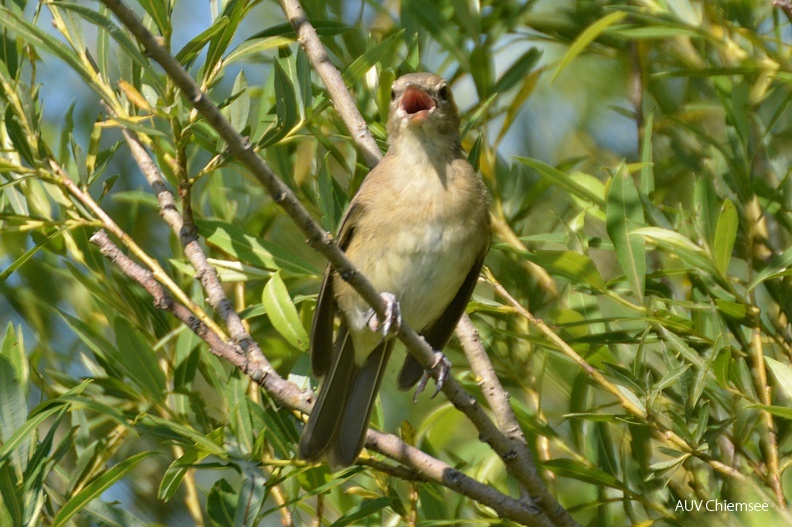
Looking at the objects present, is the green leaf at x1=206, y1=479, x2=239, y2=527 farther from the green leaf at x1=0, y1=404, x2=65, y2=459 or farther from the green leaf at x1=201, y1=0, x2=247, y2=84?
the green leaf at x1=201, y1=0, x2=247, y2=84

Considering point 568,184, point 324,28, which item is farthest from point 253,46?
point 568,184

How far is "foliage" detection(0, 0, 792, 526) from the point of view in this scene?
3.01m

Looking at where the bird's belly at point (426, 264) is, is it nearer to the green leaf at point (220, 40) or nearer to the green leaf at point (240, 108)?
the green leaf at point (240, 108)

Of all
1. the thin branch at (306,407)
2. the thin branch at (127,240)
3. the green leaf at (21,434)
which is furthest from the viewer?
the thin branch at (127,240)

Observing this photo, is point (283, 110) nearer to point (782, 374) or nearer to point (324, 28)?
point (324, 28)

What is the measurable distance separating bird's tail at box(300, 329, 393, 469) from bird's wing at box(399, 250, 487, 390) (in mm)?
114

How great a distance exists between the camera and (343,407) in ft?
12.8

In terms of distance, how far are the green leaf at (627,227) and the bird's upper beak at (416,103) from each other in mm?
1177

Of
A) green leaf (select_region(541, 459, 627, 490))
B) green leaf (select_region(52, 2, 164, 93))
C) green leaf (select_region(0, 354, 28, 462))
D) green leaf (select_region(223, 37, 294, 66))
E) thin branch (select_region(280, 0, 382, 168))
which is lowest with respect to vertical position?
green leaf (select_region(541, 459, 627, 490))

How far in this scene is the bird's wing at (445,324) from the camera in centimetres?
393

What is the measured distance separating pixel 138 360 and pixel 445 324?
1214 millimetres

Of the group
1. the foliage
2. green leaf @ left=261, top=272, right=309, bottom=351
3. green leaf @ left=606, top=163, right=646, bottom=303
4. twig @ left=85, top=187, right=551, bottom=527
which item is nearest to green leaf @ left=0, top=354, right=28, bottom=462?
the foliage

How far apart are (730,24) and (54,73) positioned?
340 centimetres

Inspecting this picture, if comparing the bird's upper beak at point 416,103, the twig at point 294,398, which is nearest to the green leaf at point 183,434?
the twig at point 294,398
